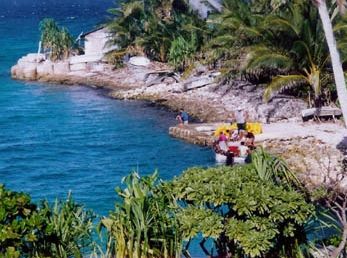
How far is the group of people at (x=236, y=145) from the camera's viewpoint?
1236 inches

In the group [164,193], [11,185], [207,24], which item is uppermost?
[207,24]

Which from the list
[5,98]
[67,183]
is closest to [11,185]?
[67,183]

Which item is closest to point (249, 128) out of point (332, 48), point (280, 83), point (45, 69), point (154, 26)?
point (280, 83)

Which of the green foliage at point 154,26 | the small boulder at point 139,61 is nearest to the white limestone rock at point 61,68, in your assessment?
the green foliage at point 154,26

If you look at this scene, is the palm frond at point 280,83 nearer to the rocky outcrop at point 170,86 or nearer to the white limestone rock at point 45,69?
the rocky outcrop at point 170,86

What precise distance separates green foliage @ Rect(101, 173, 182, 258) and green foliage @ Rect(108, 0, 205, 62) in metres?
34.2

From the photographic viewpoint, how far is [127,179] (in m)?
15.7

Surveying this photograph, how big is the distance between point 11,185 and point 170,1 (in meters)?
28.0

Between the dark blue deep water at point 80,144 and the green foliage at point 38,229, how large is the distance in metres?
10.9

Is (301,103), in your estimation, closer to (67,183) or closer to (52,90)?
(67,183)

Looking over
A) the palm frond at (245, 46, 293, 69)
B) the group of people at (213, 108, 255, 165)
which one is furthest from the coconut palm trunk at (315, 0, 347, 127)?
the palm frond at (245, 46, 293, 69)

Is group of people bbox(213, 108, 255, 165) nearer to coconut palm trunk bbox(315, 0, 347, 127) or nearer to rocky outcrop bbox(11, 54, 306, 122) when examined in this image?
rocky outcrop bbox(11, 54, 306, 122)

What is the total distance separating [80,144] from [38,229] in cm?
2422

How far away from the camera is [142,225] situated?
15133 mm
